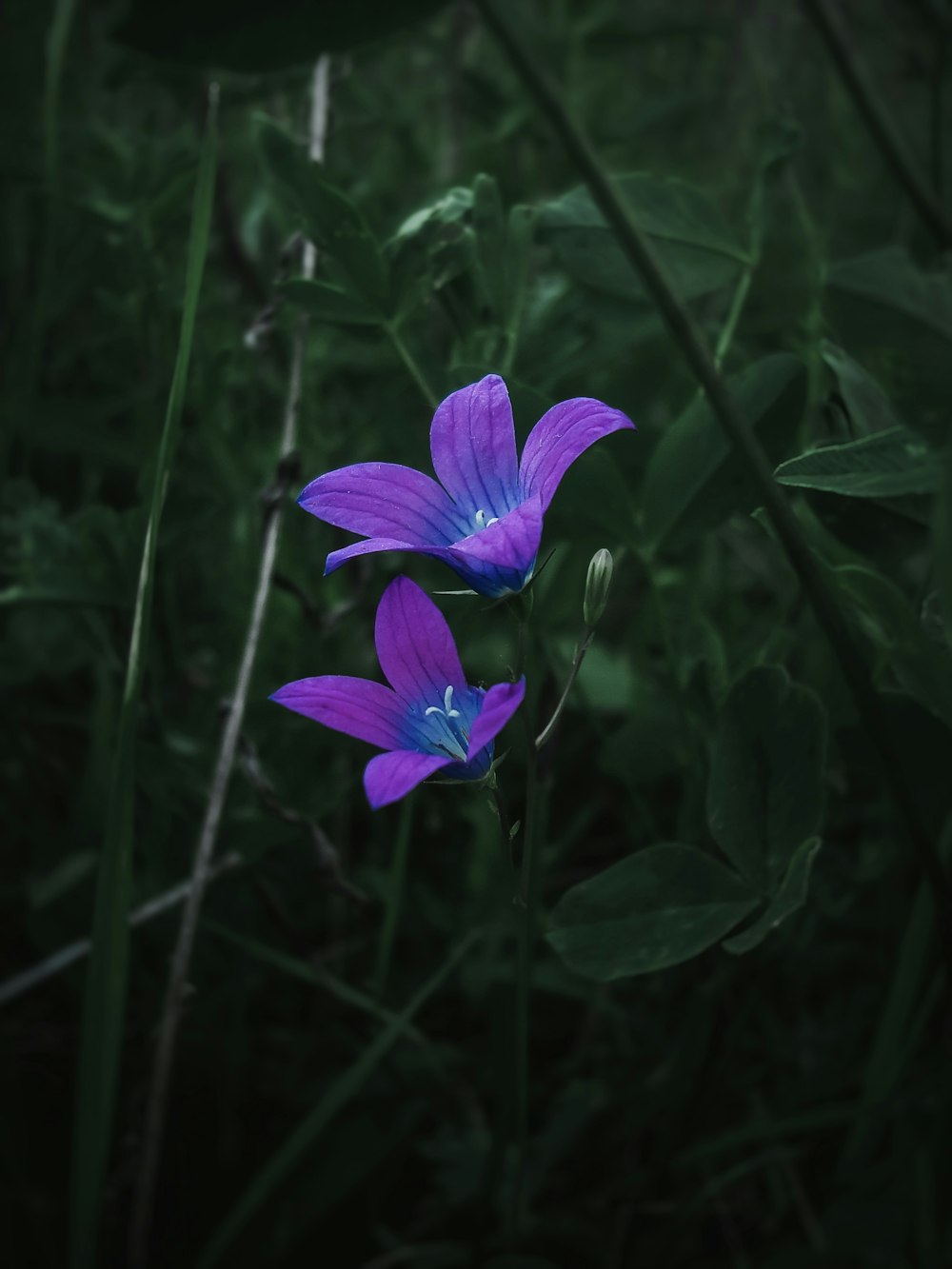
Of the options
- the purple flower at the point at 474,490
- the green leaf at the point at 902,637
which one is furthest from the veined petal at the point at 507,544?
the green leaf at the point at 902,637

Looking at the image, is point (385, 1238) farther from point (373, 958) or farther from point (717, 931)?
point (717, 931)

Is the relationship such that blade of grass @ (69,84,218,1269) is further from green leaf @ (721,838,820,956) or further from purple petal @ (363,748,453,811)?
green leaf @ (721,838,820,956)

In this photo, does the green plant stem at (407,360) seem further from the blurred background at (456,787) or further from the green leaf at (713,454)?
the green leaf at (713,454)

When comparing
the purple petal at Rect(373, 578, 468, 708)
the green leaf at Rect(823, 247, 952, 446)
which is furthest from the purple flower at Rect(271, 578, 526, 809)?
the green leaf at Rect(823, 247, 952, 446)

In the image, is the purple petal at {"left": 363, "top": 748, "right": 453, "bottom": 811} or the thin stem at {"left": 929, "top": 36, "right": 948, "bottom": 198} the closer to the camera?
the purple petal at {"left": 363, "top": 748, "right": 453, "bottom": 811}

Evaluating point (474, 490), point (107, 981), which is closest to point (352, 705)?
point (474, 490)

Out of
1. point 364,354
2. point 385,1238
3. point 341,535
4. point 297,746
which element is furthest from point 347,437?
point 385,1238
